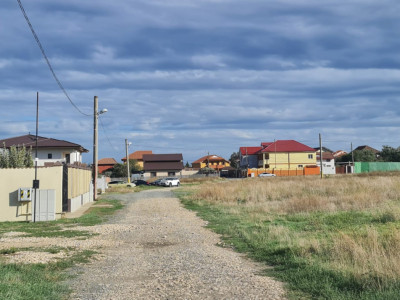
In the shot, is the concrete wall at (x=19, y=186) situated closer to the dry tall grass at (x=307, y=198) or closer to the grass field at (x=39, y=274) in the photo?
the grass field at (x=39, y=274)

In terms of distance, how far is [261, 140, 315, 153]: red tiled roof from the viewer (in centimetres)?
9778

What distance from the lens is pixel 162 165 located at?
341 ft

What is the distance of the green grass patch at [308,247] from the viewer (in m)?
6.99

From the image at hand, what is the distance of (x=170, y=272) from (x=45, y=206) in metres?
12.3

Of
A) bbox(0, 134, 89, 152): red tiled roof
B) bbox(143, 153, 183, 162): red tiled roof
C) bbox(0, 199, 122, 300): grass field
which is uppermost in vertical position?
bbox(143, 153, 183, 162): red tiled roof

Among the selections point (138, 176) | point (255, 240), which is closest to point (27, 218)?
point (255, 240)

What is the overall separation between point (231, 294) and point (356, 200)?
56.4 feet

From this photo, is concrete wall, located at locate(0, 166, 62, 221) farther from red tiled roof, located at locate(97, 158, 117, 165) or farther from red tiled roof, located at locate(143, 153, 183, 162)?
red tiled roof, located at locate(97, 158, 117, 165)

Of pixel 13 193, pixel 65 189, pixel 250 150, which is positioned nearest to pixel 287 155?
pixel 250 150

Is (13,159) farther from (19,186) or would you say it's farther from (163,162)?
(163,162)

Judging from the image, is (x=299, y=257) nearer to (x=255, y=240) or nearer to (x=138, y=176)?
(x=255, y=240)

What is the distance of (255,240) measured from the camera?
12.8 metres

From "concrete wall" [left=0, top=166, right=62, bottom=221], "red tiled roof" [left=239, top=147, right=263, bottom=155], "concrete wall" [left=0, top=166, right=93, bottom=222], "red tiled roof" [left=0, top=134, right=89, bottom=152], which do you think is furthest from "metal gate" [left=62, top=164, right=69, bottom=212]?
"red tiled roof" [left=239, top=147, right=263, bottom=155]

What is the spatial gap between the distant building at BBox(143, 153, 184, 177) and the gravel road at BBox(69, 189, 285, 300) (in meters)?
87.5
